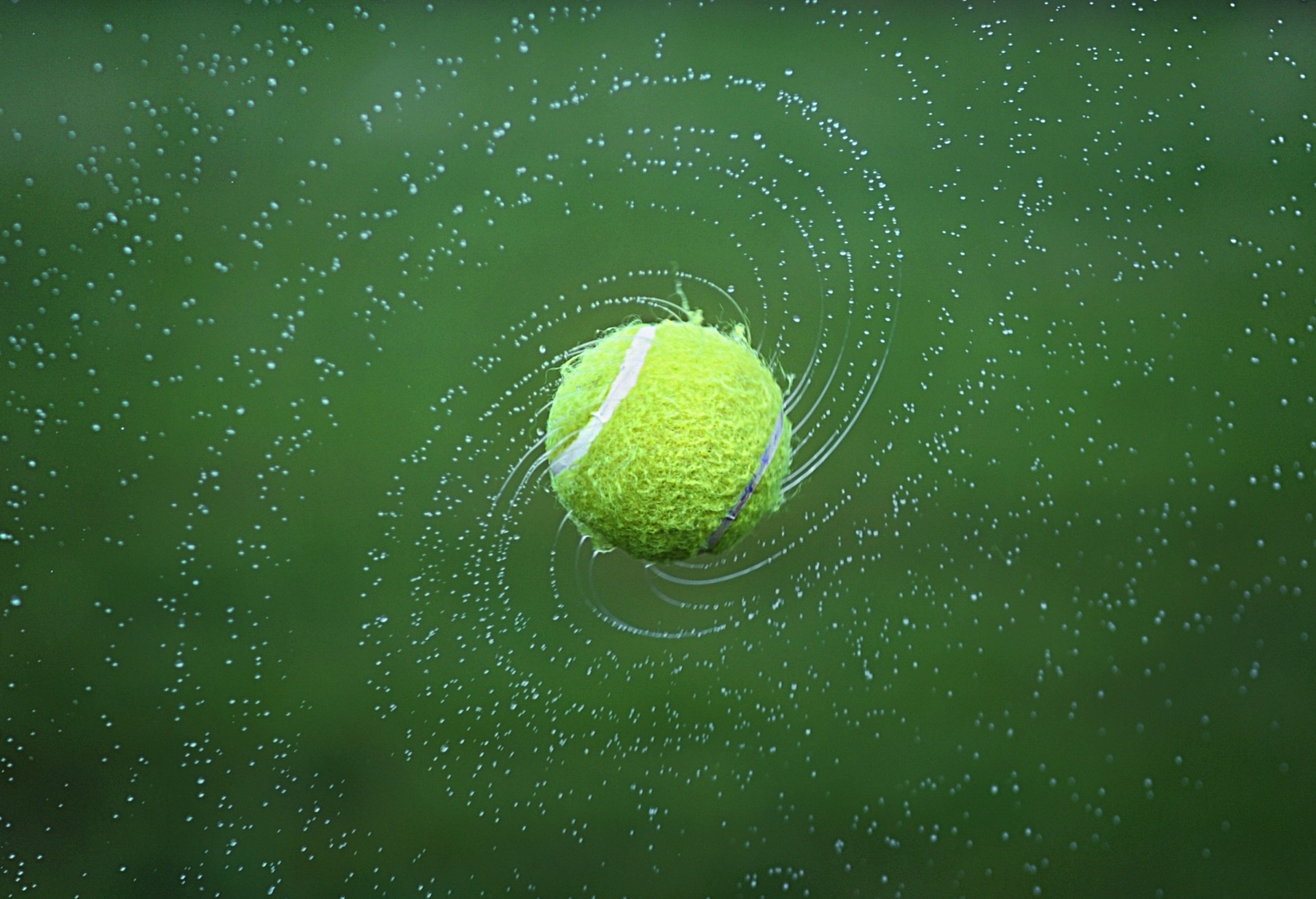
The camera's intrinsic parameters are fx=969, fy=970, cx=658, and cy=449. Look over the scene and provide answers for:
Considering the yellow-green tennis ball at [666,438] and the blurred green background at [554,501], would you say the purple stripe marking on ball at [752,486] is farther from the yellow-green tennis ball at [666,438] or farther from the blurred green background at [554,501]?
the blurred green background at [554,501]

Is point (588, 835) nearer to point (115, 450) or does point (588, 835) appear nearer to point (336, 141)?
point (115, 450)

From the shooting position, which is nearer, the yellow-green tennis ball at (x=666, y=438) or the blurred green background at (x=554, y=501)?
the yellow-green tennis ball at (x=666, y=438)

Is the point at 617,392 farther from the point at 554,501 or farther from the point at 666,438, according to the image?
the point at 554,501

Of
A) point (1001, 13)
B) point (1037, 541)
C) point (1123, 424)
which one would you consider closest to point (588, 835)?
point (1037, 541)

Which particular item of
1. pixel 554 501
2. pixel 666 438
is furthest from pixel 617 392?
pixel 554 501

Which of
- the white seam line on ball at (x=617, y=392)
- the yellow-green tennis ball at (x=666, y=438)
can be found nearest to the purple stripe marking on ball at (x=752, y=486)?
the yellow-green tennis ball at (x=666, y=438)
